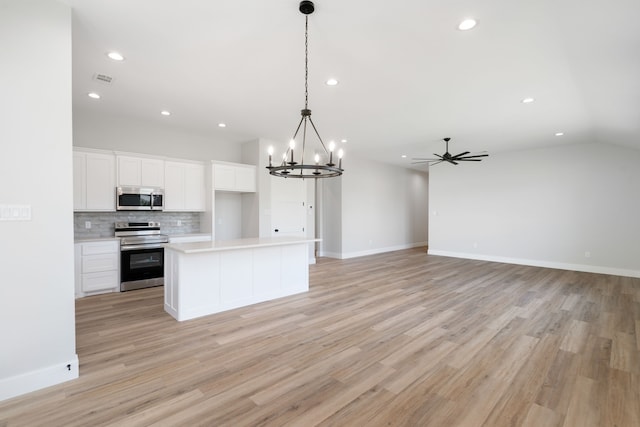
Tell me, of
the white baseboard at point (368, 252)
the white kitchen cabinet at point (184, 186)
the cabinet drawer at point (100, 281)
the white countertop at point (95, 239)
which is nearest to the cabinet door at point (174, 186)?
the white kitchen cabinet at point (184, 186)

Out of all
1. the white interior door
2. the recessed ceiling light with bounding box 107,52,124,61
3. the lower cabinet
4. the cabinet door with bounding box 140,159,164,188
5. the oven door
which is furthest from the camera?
the white interior door

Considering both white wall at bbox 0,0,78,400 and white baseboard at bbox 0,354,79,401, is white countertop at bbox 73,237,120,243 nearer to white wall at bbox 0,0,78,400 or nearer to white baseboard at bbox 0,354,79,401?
white wall at bbox 0,0,78,400

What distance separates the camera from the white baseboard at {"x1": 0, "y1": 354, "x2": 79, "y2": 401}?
6.70ft

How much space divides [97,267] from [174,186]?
1.80 meters

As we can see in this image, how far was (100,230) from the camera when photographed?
4.98 metres

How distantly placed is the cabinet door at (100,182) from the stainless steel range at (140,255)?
49 centimetres

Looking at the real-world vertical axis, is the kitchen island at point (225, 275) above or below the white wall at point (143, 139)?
below

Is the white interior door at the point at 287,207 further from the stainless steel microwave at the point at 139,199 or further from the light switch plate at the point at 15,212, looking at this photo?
the light switch plate at the point at 15,212

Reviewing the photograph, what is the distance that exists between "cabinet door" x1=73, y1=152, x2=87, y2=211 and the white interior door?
10.7ft

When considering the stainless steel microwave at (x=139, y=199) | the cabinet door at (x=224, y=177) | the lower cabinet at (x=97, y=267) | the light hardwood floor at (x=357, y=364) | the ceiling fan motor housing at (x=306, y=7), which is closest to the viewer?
the light hardwood floor at (x=357, y=364)

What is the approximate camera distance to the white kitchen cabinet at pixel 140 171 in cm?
490

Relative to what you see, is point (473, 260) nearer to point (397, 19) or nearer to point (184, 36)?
point (397, 19)

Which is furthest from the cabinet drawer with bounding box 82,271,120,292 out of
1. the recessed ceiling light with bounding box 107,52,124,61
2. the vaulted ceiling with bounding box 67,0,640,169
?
the recessed ceiling light with bounding box 107,52,124,61

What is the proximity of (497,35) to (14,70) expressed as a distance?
382cm
